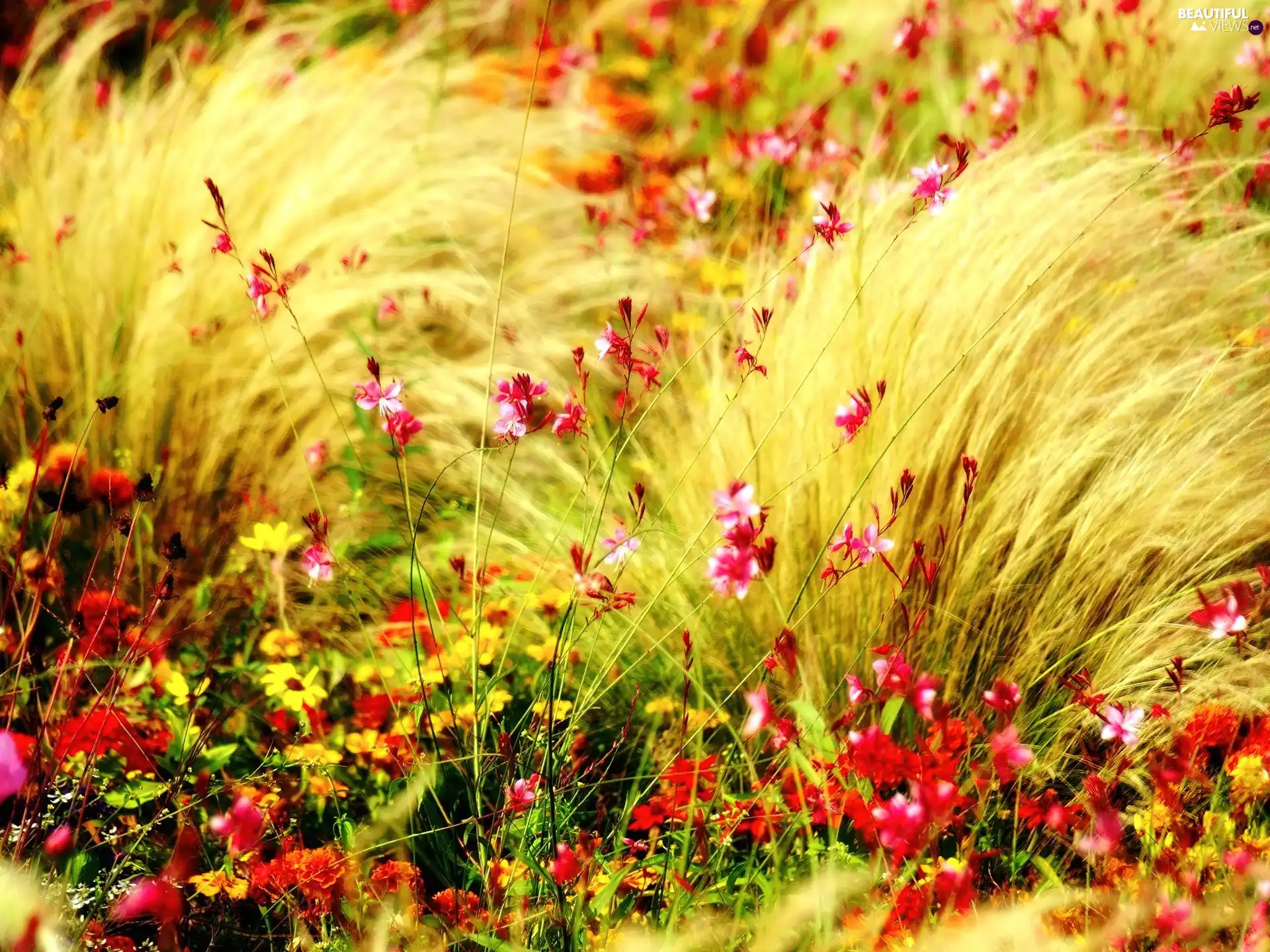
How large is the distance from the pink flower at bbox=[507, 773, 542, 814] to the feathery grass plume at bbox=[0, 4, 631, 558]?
860mm

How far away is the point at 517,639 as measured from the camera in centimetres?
221

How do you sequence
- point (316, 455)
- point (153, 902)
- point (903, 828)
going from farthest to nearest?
point (316, 455) < point (903, 828) < point (153, 902)

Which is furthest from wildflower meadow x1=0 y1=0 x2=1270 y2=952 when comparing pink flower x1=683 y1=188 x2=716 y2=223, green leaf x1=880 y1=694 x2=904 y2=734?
pink flower x1=683 y1=188 x2=716 y2=223

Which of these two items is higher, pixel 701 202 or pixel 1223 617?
pixel 701 202

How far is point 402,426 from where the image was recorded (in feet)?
5.06

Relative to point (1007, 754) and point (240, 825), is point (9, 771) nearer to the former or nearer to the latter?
point (240, 825)

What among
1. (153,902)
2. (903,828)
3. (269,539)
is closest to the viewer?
(153,902)

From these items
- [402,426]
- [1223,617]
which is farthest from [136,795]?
[1223,617]

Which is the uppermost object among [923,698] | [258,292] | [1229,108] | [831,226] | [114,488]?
[1229,108]

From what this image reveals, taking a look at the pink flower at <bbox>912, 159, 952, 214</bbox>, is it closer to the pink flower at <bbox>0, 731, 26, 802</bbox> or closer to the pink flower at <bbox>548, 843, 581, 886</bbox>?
the pink flower at <bbox>548, 843, 581, 886</bbox>

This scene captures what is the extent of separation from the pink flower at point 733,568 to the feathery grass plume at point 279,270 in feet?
3.20

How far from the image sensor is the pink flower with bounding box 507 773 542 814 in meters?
1.47

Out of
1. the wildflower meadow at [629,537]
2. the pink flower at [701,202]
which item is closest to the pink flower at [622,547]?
the wildflower meadow at [629,537]

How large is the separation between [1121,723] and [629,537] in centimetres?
71
